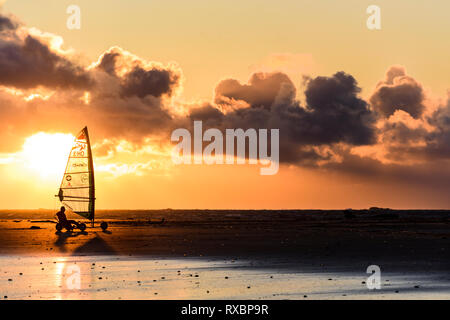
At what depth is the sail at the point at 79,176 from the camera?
75.8 metres

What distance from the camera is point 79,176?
7638 centimetres

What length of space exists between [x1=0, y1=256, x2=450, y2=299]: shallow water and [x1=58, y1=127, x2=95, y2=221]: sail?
124 ft

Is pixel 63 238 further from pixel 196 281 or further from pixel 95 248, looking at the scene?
pixel 196 281

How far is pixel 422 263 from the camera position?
37.1 metres

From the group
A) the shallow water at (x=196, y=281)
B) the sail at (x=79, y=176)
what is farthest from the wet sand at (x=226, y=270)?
the sail at (x=79, y=176)

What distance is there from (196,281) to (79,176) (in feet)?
160

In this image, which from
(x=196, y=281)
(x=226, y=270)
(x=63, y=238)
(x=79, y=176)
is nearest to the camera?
(x=196, y=281)

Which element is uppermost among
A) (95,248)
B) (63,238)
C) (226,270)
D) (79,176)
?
(79,176)

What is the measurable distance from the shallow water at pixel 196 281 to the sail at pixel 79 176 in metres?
37.8

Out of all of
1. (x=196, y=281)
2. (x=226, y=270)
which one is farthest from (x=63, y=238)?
(x=196, y=281)
